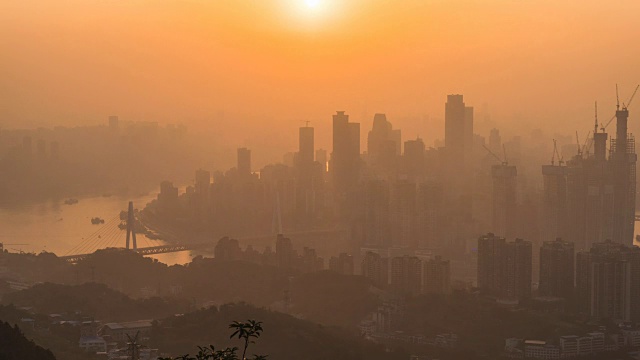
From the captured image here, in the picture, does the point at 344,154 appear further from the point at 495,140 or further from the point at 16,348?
the point at 16,348

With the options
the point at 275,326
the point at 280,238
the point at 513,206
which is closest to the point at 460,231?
the point at 513,206

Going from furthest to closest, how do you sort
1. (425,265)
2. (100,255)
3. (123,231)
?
(123,231)
(100,255)
(425,265)

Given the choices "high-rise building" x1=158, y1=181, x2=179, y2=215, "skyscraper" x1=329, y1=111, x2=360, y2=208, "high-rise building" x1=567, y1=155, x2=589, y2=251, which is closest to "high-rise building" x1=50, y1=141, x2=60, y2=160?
"high-rise building" x1=158, y1=181, x2=179, y2=215

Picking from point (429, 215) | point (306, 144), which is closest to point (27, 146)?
point (306, 144)

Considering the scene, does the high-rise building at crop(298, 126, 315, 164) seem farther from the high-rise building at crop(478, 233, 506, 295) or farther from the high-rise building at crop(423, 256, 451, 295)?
the high-rise building at crop(423, 256, 451, 295)

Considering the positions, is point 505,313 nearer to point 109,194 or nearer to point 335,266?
point 335,266

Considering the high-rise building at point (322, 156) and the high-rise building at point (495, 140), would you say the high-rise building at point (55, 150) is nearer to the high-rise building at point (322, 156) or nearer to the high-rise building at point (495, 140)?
the high-rise building at point (322, 156)

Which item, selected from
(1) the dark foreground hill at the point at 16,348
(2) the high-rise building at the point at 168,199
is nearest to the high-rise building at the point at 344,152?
(2) the high-rise building at the point at 168,199
